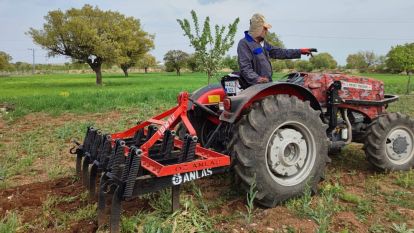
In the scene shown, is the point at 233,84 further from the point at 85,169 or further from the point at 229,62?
the point at 229,62

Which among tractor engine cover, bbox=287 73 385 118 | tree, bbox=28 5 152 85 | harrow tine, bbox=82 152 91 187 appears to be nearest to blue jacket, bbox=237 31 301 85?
tractor engine cover, bbox=287 73 385 118

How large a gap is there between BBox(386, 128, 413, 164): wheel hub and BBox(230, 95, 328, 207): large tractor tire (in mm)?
1393

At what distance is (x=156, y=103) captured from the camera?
44.3 ft

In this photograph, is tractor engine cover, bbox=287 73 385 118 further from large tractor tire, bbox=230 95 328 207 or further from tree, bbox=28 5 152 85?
tree, bbox=28 5 152 85

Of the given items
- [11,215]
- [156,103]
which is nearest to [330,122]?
[11,215]

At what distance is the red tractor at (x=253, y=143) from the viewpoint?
3.22 meters

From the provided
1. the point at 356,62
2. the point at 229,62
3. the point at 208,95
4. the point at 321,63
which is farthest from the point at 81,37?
the point at 356,62

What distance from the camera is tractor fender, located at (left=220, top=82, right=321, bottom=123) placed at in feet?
11.6

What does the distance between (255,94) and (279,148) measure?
618mm

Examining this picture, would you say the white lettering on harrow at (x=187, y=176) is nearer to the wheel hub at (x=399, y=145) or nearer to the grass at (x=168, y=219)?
the grass at (x=168, y=219)

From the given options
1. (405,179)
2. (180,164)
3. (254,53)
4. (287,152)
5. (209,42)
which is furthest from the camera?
(209,42)

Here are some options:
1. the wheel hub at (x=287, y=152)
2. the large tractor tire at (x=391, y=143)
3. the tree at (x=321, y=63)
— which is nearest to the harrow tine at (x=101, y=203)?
the wheel hub at (x=287, y=152)

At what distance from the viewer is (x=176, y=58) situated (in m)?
82.0

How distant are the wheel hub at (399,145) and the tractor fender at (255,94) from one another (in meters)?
1.48
